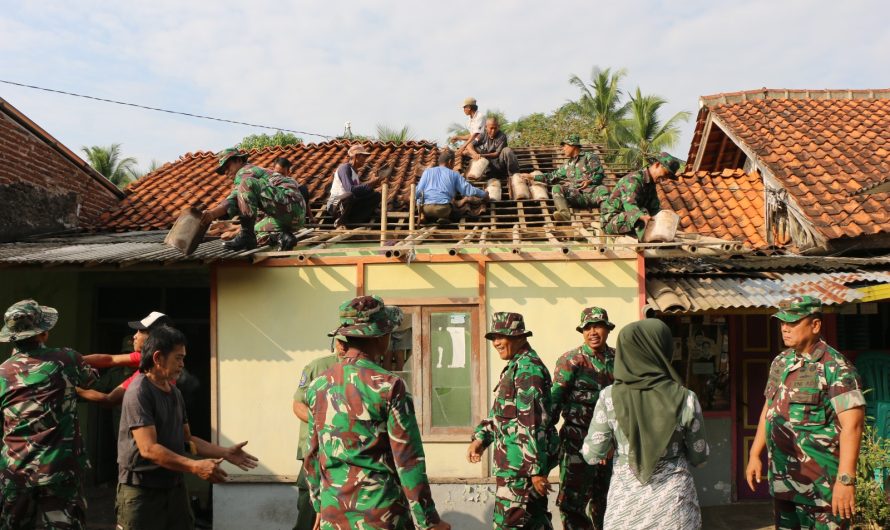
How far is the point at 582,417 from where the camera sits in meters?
5.71

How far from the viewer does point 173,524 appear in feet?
14.5

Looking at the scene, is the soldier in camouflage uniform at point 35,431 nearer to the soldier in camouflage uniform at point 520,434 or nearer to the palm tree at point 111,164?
the soldier in camouflage uniform at point 520,434

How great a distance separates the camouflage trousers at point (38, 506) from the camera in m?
4.72

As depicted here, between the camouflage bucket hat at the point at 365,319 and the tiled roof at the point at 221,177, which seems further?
the tiled roof at the point at 221,177

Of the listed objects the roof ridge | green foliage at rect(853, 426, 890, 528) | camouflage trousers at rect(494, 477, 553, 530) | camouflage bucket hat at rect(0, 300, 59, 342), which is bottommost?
green foliage at rect(853, 426, 890, 528)

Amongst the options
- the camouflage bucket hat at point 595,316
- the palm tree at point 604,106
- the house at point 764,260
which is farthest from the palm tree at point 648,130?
the camouflage bucket hat at point 595,316

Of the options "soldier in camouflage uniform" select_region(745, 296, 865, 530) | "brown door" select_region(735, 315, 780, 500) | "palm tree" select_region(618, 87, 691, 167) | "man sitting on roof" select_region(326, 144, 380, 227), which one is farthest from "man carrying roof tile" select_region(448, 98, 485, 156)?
"palm tree" select_region(618, 87, 691, 167)

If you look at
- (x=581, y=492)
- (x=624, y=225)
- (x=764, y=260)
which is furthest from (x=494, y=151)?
(x=581, y=492)

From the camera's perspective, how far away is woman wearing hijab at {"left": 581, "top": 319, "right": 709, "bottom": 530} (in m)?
3.52

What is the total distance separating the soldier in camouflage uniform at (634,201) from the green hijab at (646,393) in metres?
3.88

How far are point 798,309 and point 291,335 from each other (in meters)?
4.86

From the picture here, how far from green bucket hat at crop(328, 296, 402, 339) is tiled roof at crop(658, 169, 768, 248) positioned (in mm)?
7443

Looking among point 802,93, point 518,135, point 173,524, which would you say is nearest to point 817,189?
point 802,93

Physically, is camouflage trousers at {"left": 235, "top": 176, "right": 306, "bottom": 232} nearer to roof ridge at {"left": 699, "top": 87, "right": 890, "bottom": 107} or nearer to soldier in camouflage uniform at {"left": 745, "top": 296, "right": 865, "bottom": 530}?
soldier in camouflage uniform at {"left": 745, "top": 296, "right": 865, "bottom": 530}
